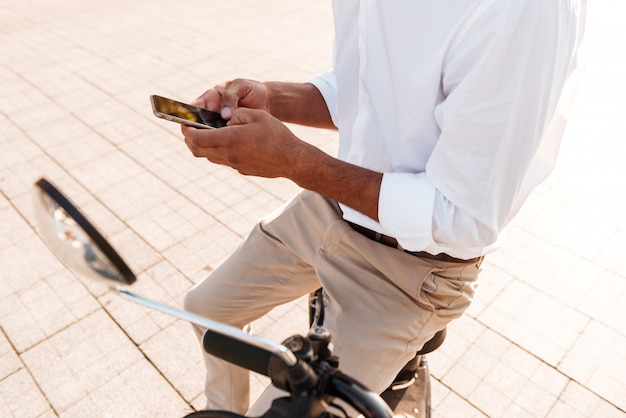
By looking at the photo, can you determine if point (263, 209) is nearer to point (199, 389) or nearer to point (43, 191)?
point (199, 389)

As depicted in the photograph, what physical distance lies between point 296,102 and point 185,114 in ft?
1.72

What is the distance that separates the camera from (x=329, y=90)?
2.07 metres

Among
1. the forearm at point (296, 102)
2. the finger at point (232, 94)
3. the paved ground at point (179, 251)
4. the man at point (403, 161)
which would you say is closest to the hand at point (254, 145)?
the man at point (403, 161)

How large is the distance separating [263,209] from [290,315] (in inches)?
39.5

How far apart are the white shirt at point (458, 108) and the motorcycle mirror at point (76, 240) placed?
30.9 inches

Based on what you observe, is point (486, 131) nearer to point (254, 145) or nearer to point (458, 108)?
point (458, 108)

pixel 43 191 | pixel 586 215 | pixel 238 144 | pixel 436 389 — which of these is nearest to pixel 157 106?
pixel 238 144

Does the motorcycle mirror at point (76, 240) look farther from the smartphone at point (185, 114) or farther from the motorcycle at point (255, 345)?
the smartphone at point (185, 114)

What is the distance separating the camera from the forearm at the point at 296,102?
205 cm

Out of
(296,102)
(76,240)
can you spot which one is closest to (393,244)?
(296,102)

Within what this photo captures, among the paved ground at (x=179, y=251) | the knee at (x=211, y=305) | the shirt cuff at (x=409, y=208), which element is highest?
the shirt cuff at (x=409, y=208)

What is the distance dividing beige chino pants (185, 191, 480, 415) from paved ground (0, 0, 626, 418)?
2.46 feet

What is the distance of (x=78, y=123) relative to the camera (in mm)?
4547

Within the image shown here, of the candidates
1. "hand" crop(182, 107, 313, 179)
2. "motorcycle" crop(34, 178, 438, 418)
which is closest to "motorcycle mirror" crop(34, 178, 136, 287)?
"motorcycle" crop(34, 178, 438, 418)
